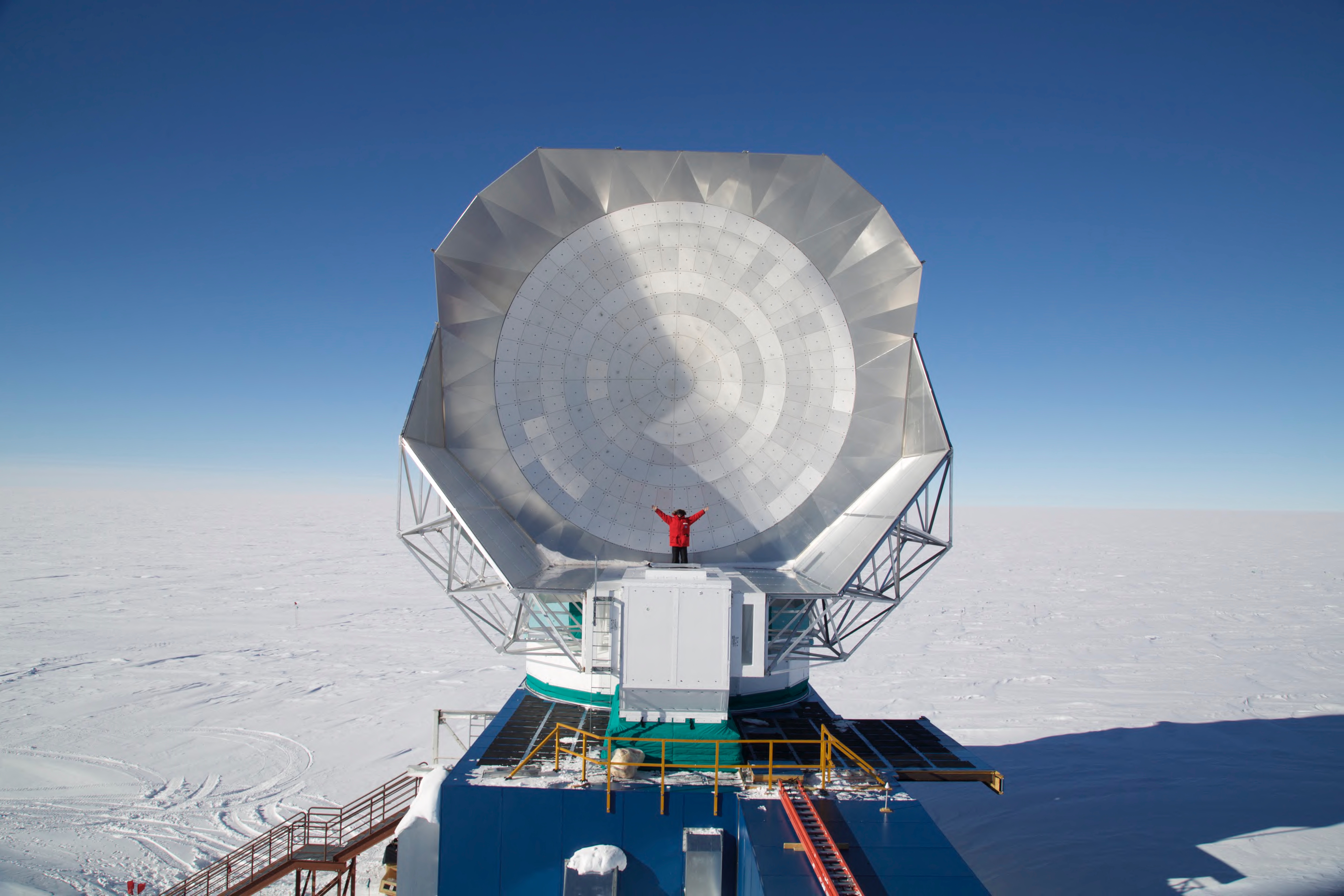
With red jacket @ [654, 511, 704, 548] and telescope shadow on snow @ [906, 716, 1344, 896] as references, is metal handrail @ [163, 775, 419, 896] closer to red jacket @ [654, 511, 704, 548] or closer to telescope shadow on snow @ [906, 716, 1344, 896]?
red jacket @ [654, 511, 704, 548]

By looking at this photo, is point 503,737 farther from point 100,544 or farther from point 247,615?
point 100,544

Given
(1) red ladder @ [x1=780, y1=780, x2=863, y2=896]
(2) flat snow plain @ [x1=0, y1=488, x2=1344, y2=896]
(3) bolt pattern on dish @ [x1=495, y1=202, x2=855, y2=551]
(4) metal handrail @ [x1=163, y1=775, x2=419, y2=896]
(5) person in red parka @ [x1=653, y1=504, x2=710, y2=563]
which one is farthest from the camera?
(2) flat snow plain @ [x1=0, y1=488, x2=1344, y2=896]

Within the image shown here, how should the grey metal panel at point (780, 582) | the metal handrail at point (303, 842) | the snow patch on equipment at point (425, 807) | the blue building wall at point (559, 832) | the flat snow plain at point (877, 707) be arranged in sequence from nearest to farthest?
the blue building wall at point (559, 832) → the snow patch on equipment at point (425, 807) → the grey metal panel at point (780, 582) → the metal handrail at point (303, 842) → the flat snow plain at point (877, 707)

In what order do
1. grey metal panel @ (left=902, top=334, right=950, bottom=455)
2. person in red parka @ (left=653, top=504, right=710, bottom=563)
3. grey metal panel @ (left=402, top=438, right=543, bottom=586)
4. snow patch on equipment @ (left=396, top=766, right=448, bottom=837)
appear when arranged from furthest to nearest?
person in red parka @ (left=653, top=504, right=710, bottom=563)
grey metal panel @ (left=902, top=334, right=950, bottom=455)
grey metal panel @ (left=402, top=438, right=543, bottom=586)
snow patch on equipment @ (left=396, top=766, right=448, bottom=837)

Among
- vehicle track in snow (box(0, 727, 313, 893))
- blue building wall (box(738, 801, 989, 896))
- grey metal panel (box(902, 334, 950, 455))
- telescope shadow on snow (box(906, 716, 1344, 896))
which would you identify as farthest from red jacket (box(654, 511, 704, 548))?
vehicle track in snow (box(0, 727, 313, 893))

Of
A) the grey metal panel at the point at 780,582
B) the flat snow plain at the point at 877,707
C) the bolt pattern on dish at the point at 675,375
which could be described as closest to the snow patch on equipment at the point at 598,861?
the grey metal panel at the point at 780,582

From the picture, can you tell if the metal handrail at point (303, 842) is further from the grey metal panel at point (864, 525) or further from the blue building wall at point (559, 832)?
the grey metal panel at point (864, 525)

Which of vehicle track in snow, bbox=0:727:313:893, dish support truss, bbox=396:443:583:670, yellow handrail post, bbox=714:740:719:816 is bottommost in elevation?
vehicle track in snow, bbox=0:727:313:893

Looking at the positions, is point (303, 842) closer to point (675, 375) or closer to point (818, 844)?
point (818, 844)
